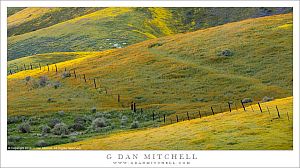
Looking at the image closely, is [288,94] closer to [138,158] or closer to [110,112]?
[110,112]

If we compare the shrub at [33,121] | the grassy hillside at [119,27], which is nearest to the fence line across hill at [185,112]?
the shrub at [33,121]

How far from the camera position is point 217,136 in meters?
43.2

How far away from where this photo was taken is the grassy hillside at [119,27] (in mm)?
143875

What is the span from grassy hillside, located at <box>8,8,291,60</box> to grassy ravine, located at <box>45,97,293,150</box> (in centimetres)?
8908

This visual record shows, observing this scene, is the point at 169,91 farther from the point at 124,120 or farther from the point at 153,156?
the point at 153,156

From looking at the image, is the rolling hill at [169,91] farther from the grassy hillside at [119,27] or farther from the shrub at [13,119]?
the grassy hillside at [119,27]

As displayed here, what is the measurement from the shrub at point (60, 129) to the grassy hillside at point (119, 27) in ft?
273

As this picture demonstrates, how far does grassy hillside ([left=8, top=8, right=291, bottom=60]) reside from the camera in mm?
143875

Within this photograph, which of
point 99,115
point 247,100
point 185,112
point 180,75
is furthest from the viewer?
point 180,75

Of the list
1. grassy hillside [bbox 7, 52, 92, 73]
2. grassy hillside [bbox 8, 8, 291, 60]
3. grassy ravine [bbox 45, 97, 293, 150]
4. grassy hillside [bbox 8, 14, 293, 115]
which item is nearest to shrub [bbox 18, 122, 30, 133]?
grassy hillside [bbox 8, 14, 293, 115]

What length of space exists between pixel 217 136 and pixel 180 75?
3614cm

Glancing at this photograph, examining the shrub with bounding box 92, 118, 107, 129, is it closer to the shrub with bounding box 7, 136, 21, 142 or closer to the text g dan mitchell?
the shrub with bounding box 7, 136, 21, 142

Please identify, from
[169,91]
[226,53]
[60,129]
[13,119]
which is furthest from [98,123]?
[226,53]

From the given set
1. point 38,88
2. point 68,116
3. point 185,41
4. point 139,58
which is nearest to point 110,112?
point 68,116
